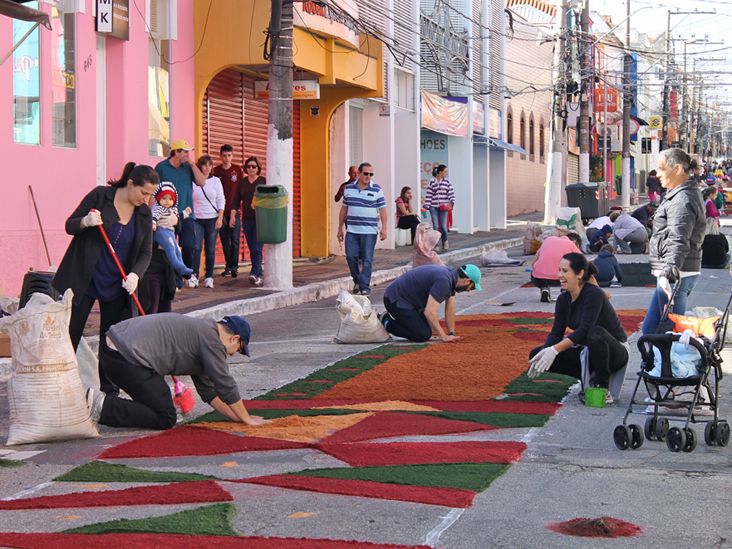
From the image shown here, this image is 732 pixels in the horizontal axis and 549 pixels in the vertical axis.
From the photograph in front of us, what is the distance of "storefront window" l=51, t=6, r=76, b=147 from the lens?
677 inches

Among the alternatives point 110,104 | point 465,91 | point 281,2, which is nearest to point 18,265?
point 110,104

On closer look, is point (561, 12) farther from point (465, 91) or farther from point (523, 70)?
point (523, 70)

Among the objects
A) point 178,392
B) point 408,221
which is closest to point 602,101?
point 408,221

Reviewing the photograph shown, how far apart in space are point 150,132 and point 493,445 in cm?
1279

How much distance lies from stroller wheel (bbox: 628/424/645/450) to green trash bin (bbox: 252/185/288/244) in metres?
11.1

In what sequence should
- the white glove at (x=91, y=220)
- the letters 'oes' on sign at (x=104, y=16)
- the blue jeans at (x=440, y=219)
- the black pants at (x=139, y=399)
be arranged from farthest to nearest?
1. the blue jeans at (x=440, y=219)
2. the letters 'oes' on sign at (x=104, y=16)
3. the white glove at (x=91, y=220)
4. the black pants at (x=139, y=399)

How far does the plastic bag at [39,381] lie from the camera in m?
8.40

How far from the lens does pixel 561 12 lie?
40969 millimetres

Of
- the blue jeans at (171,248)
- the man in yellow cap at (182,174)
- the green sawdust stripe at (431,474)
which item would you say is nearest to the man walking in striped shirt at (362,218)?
the man in yellow cap at (182,174)

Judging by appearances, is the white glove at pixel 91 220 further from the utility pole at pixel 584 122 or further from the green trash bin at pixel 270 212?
the utility pole at pixel 584 122

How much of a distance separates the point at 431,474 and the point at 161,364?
2322 millimetres

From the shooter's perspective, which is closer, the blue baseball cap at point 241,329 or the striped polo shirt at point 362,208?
the blue baseball cap at point 241,329

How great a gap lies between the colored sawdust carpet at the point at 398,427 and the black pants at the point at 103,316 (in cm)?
188

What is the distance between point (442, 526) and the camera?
20.6 ft
